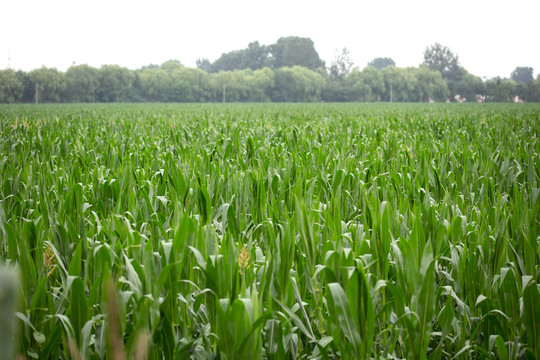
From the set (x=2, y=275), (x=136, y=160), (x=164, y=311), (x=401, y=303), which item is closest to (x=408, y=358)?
(x=401, y=303)

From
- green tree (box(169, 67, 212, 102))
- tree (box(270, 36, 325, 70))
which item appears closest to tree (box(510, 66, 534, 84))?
tree (box(270, 36, 325, 70))

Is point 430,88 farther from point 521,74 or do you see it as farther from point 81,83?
point 521,74

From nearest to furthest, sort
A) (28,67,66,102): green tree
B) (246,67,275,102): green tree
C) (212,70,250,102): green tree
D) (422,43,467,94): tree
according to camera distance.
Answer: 1. (28,67,66,102): green tree
2. (212,70,250,102): green tree
3. (246,67,275,102): green tree
4. (422,43,467,94): tree

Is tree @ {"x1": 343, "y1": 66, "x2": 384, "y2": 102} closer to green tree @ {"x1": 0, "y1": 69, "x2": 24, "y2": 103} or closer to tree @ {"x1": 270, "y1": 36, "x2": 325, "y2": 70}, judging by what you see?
tree @ {"x1": 270, "y1": 36, "x2": 325, "y2": 70}

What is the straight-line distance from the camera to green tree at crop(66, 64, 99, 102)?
66625mm

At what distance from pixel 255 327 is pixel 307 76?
297 feet

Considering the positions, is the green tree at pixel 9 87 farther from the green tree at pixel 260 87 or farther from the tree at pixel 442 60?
the tree at pixel 442 60

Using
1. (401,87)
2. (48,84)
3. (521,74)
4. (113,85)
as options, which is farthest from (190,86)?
(521,74)

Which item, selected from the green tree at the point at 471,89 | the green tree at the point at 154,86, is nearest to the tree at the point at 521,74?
the green tree at the point at 471,89

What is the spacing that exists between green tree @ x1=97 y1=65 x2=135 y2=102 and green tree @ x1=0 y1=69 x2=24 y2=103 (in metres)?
12.9

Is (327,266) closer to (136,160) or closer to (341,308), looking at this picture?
(341,308)

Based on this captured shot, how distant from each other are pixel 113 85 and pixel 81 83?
581 centimetres

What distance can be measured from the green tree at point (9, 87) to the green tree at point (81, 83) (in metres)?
7.63

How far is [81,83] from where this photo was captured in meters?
66.9
